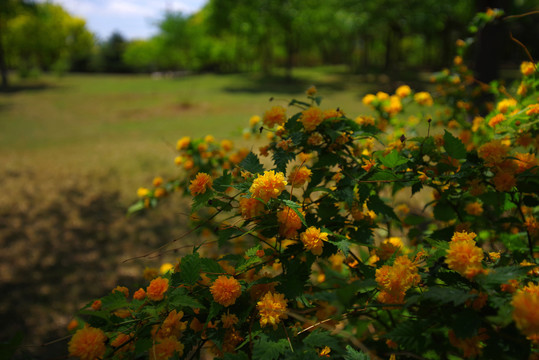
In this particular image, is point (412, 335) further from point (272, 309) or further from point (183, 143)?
point (183, 143)

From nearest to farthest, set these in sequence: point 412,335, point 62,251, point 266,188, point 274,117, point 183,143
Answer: point 412,335 < point 266,188 < point 274,117 < point 183,143 < point 62,251

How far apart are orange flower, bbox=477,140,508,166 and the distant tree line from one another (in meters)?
3.54

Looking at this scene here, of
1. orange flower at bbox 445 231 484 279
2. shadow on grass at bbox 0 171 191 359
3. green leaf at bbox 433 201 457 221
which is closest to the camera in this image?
orange flower at bbox 445 231 484 279

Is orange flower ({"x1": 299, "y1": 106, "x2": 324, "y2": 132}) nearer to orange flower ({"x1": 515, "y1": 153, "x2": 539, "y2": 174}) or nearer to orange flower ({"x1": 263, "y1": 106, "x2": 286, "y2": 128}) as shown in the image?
orange flower ({"x1": 263, "y1": 106, "x2": 286, "y2": 128})

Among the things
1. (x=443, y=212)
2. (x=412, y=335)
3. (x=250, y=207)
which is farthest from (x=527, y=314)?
(x=443, y=212)

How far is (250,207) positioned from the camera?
1.08 metres

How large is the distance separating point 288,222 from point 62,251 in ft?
13.9

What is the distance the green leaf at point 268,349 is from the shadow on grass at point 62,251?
251 cm

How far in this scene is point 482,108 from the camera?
312 cm

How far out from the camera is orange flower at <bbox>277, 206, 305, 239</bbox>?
106 centimetres

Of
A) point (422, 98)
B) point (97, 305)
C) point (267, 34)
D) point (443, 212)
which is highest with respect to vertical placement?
point (267, 34)

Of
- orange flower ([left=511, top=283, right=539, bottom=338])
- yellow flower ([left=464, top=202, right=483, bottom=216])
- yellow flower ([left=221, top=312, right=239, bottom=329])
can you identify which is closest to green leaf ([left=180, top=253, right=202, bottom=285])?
yellow flower ([left=221, top=312, right=239, bottom=329])

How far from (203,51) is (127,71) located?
1847 centimetres

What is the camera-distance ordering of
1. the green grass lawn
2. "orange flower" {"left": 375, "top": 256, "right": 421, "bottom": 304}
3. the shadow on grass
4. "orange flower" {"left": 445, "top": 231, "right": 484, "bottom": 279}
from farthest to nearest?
the green grass lawn → the shadow on grass → "orange flower" {"left": 375, "top": 256, "right": 421, "bottom": 304} → "orange flower" {"left": 445, "top": 231, "right": 484, "bottom": 279}
